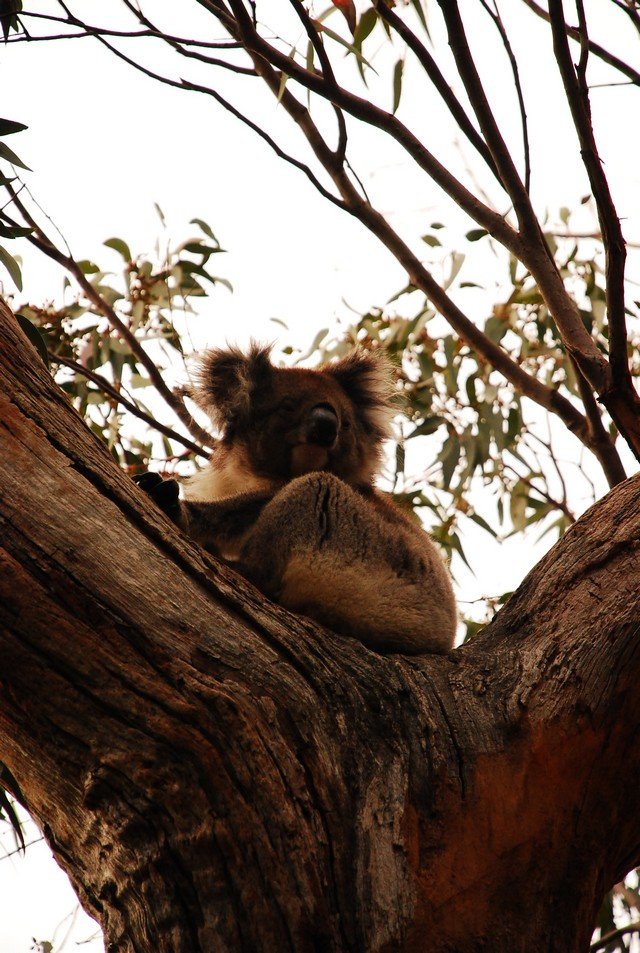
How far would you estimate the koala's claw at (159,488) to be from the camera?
2377 millimetres

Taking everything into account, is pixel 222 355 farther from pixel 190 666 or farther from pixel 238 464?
pixel 190 666

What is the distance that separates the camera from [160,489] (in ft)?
7.84

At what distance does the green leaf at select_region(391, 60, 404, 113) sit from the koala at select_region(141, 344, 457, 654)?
99 centimetres

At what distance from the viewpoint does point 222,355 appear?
3594mm

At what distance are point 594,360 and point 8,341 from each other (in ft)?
4.74

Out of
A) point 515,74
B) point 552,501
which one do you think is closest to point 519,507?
point 552,501

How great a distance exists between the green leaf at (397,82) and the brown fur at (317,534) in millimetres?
993

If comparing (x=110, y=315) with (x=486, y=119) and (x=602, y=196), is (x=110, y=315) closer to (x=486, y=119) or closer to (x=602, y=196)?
(x=486, y=119)

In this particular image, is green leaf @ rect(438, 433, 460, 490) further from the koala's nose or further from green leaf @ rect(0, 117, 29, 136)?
green leaf @ rect(0, 117, 29, 136)

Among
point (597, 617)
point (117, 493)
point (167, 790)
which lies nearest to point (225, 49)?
point (117, 493)

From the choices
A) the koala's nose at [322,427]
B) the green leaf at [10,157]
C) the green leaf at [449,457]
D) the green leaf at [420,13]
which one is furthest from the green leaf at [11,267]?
the green leaf at [449,457]

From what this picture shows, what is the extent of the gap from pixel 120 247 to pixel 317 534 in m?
1.93

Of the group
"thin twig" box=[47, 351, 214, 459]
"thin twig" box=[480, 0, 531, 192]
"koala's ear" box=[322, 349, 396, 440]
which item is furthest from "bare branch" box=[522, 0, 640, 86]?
"thin twig" box=[47, 351, 214, 459]

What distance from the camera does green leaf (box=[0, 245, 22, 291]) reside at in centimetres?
290
